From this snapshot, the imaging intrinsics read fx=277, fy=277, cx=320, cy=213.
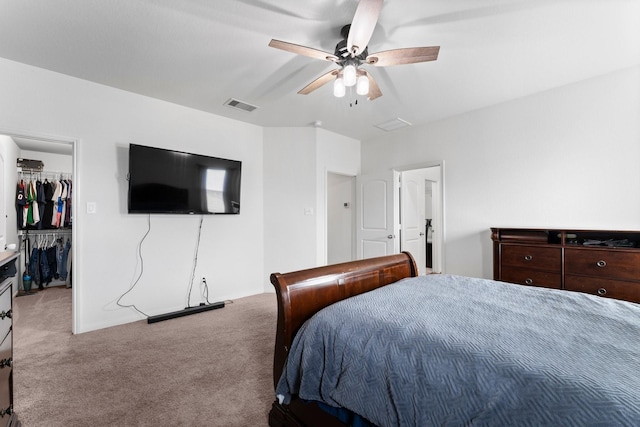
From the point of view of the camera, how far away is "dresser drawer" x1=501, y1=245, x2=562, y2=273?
8.73ft

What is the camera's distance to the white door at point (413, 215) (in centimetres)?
448

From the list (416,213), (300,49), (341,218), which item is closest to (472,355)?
(300,49)

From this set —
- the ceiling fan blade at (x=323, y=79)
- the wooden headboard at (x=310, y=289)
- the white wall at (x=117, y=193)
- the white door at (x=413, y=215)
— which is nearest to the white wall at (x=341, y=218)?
the white door at (x=413, y=215)

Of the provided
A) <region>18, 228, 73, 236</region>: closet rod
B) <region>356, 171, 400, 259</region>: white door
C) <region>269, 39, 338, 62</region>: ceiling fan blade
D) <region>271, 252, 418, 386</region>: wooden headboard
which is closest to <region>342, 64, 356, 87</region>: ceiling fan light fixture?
<region>269, 39, 338, 62</region>: ceiling fan blade

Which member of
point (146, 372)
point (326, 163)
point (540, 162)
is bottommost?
point (146, 372)

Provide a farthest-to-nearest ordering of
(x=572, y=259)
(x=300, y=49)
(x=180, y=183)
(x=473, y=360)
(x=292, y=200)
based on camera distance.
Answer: (x=292, y=200) < (x=180, y=183) < (x=572, y=259) < (x=300, y=49) < (x=473, y=360)

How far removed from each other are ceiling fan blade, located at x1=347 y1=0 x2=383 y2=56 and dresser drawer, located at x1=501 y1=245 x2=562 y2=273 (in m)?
2.54

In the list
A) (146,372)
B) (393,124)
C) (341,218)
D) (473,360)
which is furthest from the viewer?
(341,218)

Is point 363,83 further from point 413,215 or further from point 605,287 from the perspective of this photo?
point 413,215

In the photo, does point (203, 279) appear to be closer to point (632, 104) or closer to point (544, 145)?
point (544, 145)

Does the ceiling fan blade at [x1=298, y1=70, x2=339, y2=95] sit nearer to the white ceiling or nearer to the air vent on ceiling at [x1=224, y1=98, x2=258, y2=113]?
the white ceiling

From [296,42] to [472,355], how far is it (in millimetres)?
2366

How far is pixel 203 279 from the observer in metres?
3.58

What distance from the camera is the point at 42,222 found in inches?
172
